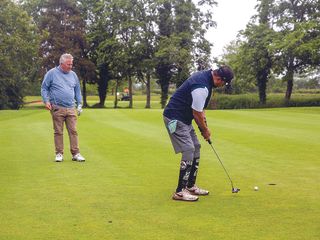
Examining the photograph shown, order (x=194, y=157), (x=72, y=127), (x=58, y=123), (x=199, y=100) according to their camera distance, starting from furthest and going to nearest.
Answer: (x=72, y=127) → (x=58, y=123) → (x=194, y=157) → (x=199, y=100)

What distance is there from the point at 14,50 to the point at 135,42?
15577 mm

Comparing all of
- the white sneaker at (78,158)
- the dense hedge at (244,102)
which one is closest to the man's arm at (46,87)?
the white sneaker at (78,158)

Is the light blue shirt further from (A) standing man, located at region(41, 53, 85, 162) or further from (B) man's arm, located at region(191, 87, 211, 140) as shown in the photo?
(B) man's arm, located at region(191, 87, 211, 140)

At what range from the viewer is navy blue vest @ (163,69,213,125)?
279 inches

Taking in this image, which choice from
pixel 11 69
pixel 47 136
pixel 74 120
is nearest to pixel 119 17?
pixel 11 69

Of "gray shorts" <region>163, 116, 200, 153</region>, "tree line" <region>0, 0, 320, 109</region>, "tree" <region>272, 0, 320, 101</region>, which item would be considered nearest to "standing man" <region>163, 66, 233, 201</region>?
"gray shorts" <region>163, 116, 200, 153</region>

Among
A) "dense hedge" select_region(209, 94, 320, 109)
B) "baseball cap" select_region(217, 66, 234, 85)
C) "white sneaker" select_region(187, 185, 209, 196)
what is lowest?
"dense hedge" select_region(209, 94, 320, 109)

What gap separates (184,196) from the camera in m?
7.01

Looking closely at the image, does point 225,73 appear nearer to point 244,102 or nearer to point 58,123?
point 58,123

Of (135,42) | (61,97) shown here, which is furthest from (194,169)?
(135,42)

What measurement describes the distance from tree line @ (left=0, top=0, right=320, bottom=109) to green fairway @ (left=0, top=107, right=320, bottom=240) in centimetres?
4273

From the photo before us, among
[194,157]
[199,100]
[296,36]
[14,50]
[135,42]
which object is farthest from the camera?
[135,42]

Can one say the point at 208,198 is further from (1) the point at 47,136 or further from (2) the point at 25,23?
(2) the point at 25,23

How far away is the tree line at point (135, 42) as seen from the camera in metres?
55.2
